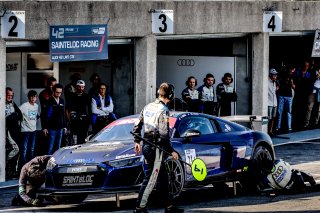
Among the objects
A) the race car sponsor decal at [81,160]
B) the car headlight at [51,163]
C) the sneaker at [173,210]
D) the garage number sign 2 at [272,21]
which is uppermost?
the garage number sign 2 at [272,21]

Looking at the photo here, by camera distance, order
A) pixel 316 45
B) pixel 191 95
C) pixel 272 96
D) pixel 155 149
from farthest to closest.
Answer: pixel 316 45 → pixel 272 96 → pixel 191 95 → pixel 155 149

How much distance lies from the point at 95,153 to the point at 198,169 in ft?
5.48

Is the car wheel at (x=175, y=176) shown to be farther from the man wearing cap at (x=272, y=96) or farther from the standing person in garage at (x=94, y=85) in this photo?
the man wearing cap at (x=272, y=96)

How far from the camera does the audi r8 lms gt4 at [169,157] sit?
15867 mm

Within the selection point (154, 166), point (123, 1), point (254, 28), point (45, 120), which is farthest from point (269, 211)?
point (254, 28)

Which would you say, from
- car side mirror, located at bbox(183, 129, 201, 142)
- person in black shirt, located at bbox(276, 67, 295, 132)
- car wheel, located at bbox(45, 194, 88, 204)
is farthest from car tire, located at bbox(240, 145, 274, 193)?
person in black shirt, located at bbox(276, 67, 295, 132)

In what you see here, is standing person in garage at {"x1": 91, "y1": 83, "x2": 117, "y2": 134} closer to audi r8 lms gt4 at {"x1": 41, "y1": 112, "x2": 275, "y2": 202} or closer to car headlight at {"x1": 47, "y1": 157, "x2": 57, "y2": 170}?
audi r8 lms gt4 at {"x1": 41, "y1": 112, "x2": 275, "y2": 202}

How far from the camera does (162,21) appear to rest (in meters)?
24.1

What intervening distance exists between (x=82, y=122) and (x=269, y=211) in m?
7.73

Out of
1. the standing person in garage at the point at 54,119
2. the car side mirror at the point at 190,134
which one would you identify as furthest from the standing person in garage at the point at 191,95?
the car side mirror at the point at 190,134

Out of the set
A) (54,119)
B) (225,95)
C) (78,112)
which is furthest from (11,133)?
(225,95)

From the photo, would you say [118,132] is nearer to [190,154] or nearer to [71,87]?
[190,154]

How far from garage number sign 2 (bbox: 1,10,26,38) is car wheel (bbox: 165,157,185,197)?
18.5 ft

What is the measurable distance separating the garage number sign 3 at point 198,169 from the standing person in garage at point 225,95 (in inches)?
350
